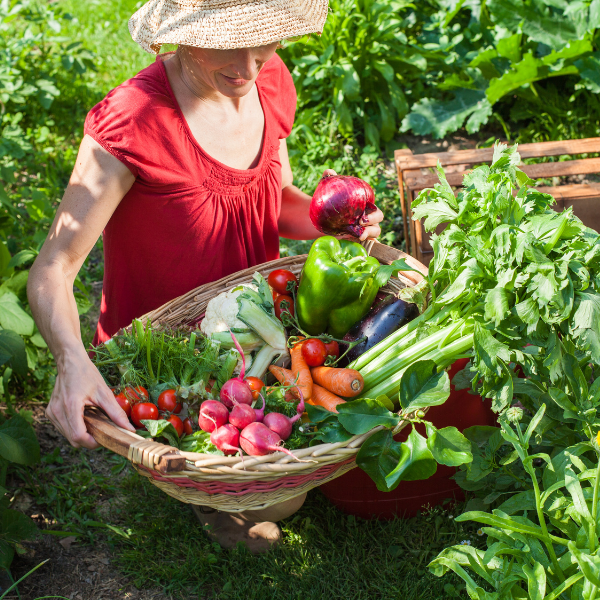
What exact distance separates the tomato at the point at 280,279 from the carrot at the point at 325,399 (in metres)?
0.46

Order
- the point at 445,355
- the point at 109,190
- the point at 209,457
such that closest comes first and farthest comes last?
1. the point at 209,457
2. the point at 445,355
3. the point at 109,190

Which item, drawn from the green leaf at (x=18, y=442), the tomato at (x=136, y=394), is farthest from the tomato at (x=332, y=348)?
the green leaf at (x=18, y=442)

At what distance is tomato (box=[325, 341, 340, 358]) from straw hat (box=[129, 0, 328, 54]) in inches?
37.9

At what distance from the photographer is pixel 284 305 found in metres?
2.20

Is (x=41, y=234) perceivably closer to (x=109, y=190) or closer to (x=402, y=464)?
(x=109, y=190)

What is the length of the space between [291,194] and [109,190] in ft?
2.99

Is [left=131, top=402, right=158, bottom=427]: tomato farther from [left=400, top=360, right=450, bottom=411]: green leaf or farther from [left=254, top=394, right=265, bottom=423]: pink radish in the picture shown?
[left=400, top=360, right=450, bottom=411]: green leaf

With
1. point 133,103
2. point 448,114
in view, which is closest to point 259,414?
point 133,103

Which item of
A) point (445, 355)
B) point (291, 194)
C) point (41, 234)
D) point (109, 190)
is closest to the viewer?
point (445, 355)

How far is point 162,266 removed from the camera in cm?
235

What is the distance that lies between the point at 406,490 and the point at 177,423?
98 centimetres

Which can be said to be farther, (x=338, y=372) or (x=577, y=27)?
(x=577, y=27)

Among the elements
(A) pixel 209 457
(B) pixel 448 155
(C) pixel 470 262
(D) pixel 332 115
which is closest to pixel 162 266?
(A) pixel 209 457

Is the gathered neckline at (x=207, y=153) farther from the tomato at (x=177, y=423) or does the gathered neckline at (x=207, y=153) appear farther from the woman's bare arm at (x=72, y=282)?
the tomato at (x=177, y=423)
